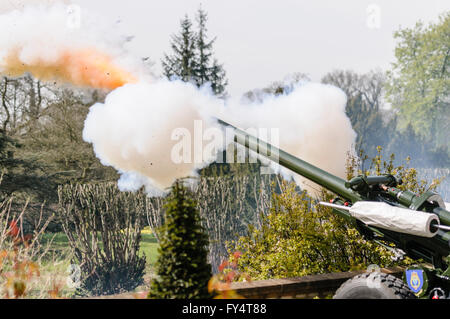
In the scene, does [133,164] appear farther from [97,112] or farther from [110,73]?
[110,73]

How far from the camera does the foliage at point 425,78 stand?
1196 inches

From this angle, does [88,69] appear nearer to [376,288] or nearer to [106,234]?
[106,234]

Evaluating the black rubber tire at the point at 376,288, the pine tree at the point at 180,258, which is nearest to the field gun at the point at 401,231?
the black rubber tire at the point at 376,288

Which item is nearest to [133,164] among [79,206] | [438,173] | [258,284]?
[258,284]

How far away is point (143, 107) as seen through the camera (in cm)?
757

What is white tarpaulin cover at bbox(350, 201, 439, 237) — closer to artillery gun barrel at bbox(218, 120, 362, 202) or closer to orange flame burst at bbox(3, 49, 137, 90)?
artillery gun barrel at bbox(218, 120, 362, 202)

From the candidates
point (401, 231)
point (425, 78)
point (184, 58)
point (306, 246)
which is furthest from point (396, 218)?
point (425, 78)

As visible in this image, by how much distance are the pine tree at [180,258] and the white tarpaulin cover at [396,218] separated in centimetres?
Answer: 153

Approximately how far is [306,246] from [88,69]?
17.6 ft

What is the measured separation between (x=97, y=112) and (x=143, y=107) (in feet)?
3.36

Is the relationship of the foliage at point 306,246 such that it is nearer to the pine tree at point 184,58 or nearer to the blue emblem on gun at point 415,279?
the blue emblem on gun at point 415,279

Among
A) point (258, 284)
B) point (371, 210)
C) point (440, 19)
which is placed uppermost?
point (440, 19)

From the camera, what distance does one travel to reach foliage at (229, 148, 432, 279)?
681cm

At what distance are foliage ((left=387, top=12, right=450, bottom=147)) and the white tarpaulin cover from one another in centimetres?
2820
